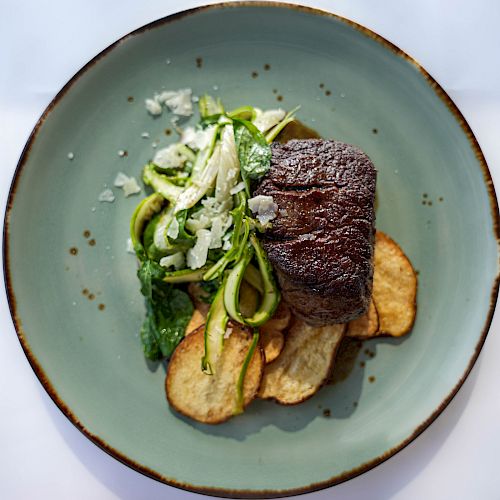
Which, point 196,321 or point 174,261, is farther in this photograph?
point 196,321

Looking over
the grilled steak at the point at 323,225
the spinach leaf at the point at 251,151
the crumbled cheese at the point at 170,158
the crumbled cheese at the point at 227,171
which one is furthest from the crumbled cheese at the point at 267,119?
the crumbled cheese at the point at 170,158

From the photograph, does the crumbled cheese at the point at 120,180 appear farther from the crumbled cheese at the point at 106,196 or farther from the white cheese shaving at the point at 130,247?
the white cheese shaving at the point at 130,247

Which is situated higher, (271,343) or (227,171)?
(227,171)

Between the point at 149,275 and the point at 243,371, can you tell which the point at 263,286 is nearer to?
the point at 243,371

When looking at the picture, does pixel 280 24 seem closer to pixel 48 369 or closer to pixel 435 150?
pixel 435 150

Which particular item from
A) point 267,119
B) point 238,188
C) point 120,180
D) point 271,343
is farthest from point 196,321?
point 267,119

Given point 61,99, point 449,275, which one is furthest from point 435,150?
point 61,99

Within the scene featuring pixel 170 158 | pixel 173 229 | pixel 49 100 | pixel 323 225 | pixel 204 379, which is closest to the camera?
pixel 323 225
